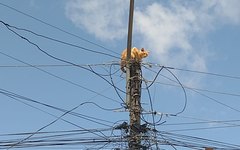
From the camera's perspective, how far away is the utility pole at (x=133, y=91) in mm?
16703

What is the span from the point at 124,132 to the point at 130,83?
145 centimetres

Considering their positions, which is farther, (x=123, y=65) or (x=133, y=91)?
(x=123, y=65)

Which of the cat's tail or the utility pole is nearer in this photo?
the utility pole

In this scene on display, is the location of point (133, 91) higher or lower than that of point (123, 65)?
lower

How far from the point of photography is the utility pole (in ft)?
54.8

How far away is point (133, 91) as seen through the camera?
17375 mm

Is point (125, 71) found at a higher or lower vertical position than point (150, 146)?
higher

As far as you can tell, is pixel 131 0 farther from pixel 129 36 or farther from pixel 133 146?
pixel 133 146

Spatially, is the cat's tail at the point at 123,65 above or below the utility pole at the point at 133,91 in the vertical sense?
above

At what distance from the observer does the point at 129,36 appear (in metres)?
17.5

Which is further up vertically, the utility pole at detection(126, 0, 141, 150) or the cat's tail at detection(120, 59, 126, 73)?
the cat's tail at detection(120, 59, 126, 73)

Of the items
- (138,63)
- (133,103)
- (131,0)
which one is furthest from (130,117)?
(131,0)

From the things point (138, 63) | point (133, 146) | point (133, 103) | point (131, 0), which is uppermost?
point (131, 0)

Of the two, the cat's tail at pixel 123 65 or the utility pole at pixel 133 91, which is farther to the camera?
the cat's tail at pixel 123 65
